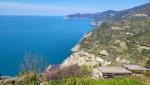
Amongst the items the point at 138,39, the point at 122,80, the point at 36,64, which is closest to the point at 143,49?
the point at 138,39

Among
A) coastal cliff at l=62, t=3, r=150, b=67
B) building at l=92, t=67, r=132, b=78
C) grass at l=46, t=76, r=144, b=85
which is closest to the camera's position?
grass at l=46, t=76, r=144, b=85

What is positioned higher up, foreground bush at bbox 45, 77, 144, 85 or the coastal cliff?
foreground bush at bbox 45, 77, 144, 85

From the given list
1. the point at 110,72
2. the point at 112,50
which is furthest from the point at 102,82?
the point at 112,50

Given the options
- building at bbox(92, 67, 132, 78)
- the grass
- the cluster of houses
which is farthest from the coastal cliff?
the grass

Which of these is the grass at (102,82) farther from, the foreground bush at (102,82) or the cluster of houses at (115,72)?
the cluster of houses at (115,72)

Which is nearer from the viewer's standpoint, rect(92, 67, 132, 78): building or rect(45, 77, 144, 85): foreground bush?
rect(45, 77, 144, 85): foreground bush

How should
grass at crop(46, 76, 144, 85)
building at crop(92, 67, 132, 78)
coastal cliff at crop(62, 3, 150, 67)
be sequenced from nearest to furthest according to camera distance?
grass at crop(46, 76, 144, 85), building at crop(92, 67, 132, 78), coastal cliff at crop(62, 3, 150, 67)

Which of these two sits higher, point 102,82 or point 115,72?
point 115,72

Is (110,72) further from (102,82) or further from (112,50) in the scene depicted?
(112,50)

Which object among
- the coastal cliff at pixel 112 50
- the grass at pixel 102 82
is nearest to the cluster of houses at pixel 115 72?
the grass at pixel 102 82

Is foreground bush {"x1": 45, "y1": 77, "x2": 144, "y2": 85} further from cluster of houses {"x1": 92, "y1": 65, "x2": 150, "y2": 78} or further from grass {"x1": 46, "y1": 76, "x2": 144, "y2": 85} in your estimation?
cluster of houses {"x1": 92, "y1": 65, "x2": 150, "y2": 78}

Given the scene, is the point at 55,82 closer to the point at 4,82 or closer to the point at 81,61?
the point at 4,82
